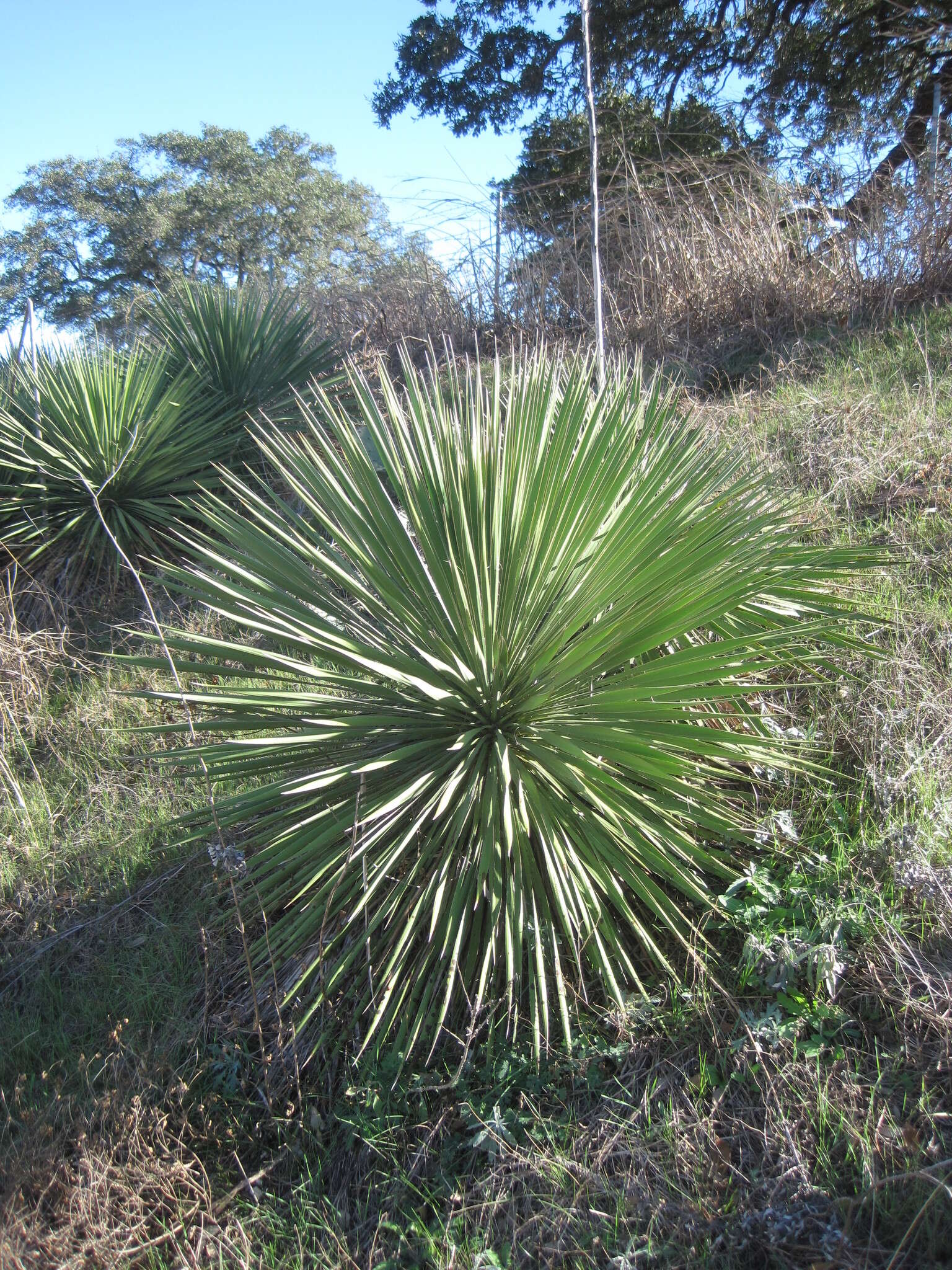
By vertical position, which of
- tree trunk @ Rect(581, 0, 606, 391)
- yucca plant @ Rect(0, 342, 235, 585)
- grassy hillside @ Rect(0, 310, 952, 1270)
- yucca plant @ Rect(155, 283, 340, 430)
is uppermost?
tree trunk @ Rect(581, 0, 606, 391)

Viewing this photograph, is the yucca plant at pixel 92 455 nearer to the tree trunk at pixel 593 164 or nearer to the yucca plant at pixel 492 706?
the tree trunk at pixel 593 164

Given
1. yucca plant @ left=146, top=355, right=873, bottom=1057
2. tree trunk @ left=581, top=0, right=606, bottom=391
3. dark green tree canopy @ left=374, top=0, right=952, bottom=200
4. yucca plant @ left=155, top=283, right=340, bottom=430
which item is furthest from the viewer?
dark green tree canopy @ left=374, top=0, right=952, bottom=200

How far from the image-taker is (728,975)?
2488mm

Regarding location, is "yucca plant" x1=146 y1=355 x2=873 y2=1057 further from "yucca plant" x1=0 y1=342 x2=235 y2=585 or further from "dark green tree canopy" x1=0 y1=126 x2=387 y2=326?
"dark green tree canopy" x1=0 y1=126 x2=387 y2=326

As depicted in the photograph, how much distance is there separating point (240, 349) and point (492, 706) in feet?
15.6

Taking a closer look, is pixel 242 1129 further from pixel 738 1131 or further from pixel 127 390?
pixel 127 390

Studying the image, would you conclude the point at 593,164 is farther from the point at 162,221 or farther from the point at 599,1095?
the point at 162,221

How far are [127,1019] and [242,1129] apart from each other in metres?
0.57

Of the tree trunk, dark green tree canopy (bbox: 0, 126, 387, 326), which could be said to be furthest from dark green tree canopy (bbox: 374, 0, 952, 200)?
dark green tree canopy (bbox: 0, 126, 387, 326)

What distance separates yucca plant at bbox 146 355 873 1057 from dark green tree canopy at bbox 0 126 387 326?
26.1m

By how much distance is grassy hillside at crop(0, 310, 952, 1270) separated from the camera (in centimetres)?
200

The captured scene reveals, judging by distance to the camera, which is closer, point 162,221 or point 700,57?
point 700,57

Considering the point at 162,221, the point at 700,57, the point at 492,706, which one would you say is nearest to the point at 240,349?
the point at 492,706

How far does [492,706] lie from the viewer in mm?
2434
